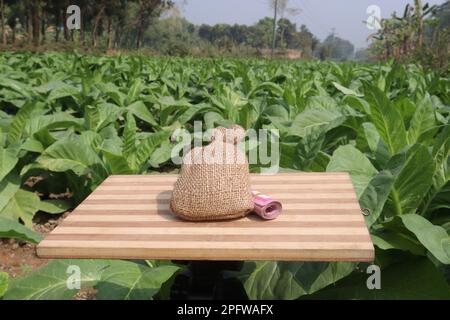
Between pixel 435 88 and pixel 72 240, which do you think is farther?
pixel 435 88

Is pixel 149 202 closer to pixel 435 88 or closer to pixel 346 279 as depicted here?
pixel 346 279

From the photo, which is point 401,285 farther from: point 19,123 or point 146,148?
point 19,123

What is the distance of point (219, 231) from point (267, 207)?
16 centimetres

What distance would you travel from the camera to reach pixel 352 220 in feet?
4.46

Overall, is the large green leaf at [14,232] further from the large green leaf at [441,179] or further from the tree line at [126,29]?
the tree line at [126,29]

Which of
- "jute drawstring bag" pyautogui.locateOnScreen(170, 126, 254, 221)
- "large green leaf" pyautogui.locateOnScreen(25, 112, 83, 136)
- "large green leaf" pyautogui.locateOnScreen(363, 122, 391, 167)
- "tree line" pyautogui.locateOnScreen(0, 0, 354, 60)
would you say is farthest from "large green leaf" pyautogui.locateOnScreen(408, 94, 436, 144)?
"tree line" pyautogui.locateOnScreen(0, 0, 354, 60)

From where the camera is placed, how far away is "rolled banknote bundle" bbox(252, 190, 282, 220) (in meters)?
1.40

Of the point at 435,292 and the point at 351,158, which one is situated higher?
the point at 351,158

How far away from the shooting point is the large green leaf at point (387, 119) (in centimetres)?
230

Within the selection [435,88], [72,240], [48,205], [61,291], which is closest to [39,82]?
[48,205]

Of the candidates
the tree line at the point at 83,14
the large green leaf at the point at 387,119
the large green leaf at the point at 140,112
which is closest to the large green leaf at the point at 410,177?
the large green leaf at the point at 387,119

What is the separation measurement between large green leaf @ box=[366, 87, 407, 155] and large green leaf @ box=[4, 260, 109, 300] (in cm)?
140

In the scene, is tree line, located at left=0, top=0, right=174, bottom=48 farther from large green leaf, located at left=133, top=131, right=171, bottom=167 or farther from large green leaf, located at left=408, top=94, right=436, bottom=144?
large green leaf, located at left=408, top=94, right=436, bottom=144
